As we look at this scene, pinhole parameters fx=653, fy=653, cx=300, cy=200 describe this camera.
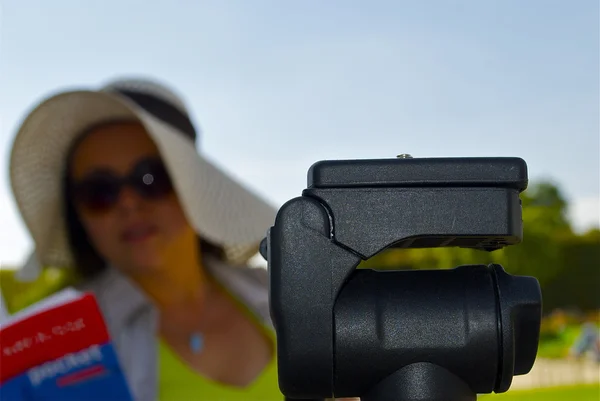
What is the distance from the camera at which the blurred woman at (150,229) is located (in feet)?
7.57

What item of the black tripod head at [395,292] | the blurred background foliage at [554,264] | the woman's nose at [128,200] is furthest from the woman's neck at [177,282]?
the blurred background foliage at [554,264]

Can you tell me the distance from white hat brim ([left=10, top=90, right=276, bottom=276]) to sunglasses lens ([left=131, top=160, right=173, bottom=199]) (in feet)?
0.28

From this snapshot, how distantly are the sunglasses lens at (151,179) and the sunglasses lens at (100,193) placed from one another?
7cm

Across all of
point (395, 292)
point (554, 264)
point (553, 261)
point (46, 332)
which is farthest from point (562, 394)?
point (554, 264)

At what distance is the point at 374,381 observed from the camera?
71cm

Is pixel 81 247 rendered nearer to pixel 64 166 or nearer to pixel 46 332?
pixel 64 166

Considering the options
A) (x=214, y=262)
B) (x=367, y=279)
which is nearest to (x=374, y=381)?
Answer: (x=367, y=279)

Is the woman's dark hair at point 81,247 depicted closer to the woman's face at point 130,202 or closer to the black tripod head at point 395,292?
the woman's face at point 130,202

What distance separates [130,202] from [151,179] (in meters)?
0.11

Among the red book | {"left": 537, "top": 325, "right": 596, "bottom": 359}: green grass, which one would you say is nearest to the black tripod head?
the red book

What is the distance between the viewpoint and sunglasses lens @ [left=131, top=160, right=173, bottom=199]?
7.58 ft

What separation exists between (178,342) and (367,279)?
1916 mm

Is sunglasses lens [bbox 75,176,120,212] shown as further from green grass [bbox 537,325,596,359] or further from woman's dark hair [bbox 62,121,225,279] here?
green grass [bbox 537,325,596,359]

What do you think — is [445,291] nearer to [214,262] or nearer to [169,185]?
[169,185]
